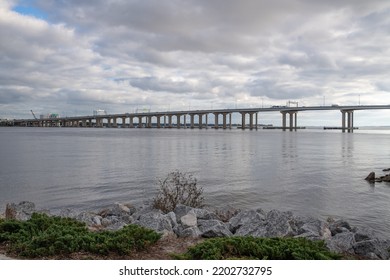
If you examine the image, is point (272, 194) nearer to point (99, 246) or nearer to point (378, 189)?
point (378, 189)

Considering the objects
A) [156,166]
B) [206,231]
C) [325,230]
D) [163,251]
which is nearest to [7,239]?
[163,251]

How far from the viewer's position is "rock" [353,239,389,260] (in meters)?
8.18

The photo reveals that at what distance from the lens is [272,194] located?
1850 cm

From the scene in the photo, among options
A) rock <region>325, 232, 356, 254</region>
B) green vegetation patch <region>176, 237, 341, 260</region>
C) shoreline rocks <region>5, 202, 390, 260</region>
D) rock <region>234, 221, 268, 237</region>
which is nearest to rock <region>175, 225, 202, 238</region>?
shoreline rocks <region>5, 202, 390, 260</region>

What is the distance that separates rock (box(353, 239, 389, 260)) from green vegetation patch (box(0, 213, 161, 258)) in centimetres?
431

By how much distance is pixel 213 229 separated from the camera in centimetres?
924

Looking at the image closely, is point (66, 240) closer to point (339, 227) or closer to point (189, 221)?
point (189, 221)

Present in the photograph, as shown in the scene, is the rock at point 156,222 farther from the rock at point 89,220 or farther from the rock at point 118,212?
the rock at point 118,212

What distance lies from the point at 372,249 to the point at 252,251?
3355 mm

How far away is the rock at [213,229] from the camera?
9.14 metres

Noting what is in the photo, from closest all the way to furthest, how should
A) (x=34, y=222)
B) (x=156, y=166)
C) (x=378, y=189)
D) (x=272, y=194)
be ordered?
(x=34, y=222), (x=272, y=194), (x=378, y=189), (x=156, y=166)

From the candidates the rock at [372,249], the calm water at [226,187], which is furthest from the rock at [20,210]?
the rock at [372,249]

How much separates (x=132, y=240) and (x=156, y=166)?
74.4ft

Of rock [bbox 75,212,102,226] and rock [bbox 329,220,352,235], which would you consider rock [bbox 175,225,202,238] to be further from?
rock [bbox 329,220,352,235]
